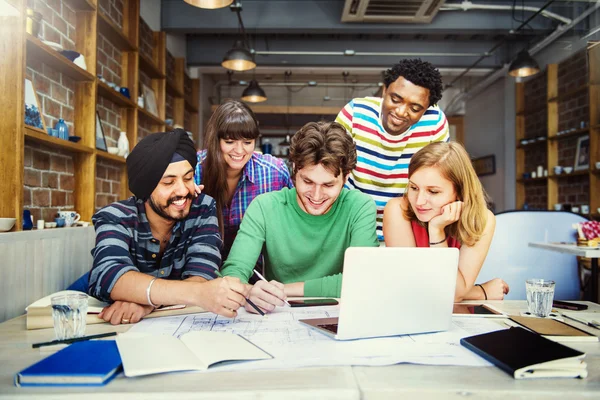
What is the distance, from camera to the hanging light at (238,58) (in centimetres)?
504

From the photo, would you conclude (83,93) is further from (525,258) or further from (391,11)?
(391,11)

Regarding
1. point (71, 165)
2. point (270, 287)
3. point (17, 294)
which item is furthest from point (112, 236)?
point (71, 165)

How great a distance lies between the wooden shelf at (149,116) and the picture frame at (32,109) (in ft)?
5.79

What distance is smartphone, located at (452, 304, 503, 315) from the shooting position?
1.40 m

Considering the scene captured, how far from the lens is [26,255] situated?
6.61 feet

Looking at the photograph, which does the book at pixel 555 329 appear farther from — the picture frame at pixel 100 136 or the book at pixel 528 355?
the picture frame at pixel 100 136

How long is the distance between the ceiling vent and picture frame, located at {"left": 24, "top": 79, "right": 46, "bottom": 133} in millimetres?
3329

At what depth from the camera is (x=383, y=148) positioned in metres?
2.38

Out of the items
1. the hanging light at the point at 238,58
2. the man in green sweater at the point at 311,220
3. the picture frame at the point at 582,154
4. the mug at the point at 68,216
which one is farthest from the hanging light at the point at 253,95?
the man in green sweater at the point at 311,220

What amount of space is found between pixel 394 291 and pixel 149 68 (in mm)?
4744

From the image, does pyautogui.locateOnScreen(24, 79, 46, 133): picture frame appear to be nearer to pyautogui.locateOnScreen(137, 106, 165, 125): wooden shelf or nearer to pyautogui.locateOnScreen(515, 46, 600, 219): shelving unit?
pyautogui.locateOnScreen(137, 106, 165, 125): wooden shelf

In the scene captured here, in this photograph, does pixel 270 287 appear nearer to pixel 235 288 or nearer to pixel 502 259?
pixel 235 288

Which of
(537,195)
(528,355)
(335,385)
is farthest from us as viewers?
(537,195)

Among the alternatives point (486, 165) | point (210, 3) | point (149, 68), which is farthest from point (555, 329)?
point (486, 165)
